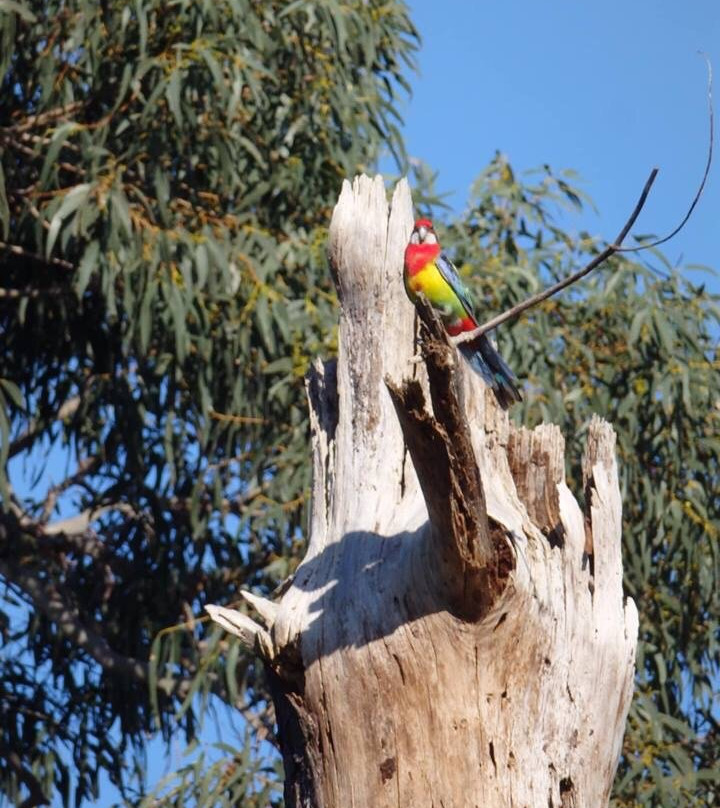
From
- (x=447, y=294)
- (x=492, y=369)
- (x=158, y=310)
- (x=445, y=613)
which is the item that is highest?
A: (x=158, y=310)

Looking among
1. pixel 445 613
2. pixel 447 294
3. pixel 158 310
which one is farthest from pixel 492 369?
pixel 158 310

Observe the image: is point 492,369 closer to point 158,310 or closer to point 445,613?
point 445,613

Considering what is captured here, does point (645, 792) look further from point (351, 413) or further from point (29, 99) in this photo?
point (29, 99)

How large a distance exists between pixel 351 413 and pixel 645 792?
2.82 meters

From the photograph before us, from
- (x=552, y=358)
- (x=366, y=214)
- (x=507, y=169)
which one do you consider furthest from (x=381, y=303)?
(x=507, y=169)

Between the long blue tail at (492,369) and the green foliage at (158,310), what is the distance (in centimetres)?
224

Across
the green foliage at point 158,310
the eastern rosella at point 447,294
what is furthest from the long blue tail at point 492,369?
the green foliage at point 158,310

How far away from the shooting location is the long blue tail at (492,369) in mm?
3766

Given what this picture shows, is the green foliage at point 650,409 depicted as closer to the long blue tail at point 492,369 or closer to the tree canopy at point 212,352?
the tree canopy at point 212,352

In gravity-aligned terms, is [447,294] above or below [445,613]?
above

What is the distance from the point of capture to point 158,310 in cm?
628

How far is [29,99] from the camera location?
6.86 metres

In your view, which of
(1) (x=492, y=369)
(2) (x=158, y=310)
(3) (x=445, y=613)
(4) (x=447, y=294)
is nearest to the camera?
(3) (x=445, y=613)

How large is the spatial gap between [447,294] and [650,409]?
244 centimetres
